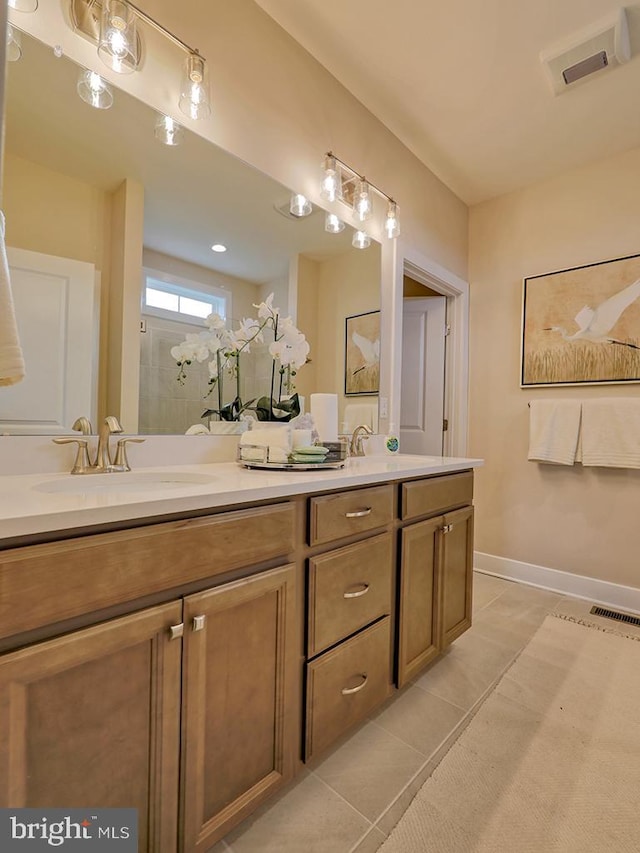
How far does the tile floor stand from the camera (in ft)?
3.34

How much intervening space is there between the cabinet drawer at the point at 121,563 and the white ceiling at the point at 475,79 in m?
2.00

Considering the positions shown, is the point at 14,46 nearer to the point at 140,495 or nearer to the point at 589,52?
the point at 140,495

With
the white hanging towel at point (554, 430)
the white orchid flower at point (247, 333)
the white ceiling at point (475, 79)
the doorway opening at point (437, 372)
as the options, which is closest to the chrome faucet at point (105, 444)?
the white orchid flower at point (247, 333)

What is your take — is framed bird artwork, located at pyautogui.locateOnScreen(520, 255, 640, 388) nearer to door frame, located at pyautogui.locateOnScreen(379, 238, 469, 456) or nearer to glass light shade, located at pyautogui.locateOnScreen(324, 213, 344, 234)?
door frame, located at pyautogui.locateOnScreen(379, 238, 469, 456)

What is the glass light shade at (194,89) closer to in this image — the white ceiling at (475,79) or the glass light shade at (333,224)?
the white ceiling at (475,79)

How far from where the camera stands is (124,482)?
1150 millimetres

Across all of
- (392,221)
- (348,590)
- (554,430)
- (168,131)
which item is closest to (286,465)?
(348,590)

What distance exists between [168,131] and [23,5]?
0.41 meters

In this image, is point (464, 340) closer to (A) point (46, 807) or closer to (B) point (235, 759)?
(B) point (235, 759)

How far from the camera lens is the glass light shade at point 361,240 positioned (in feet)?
6.75

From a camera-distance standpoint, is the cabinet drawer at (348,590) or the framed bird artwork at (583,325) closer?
the cabinet drawer at (348,590)

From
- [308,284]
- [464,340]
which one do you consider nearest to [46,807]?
[308,284]

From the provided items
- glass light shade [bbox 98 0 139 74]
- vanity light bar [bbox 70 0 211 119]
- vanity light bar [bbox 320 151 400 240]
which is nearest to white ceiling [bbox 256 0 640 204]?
vanity light bar [bbox 320 151 400 240]

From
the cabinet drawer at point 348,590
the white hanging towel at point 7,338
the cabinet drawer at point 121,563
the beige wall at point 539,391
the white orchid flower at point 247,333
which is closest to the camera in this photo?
the cabinet drawer at point 121,563
